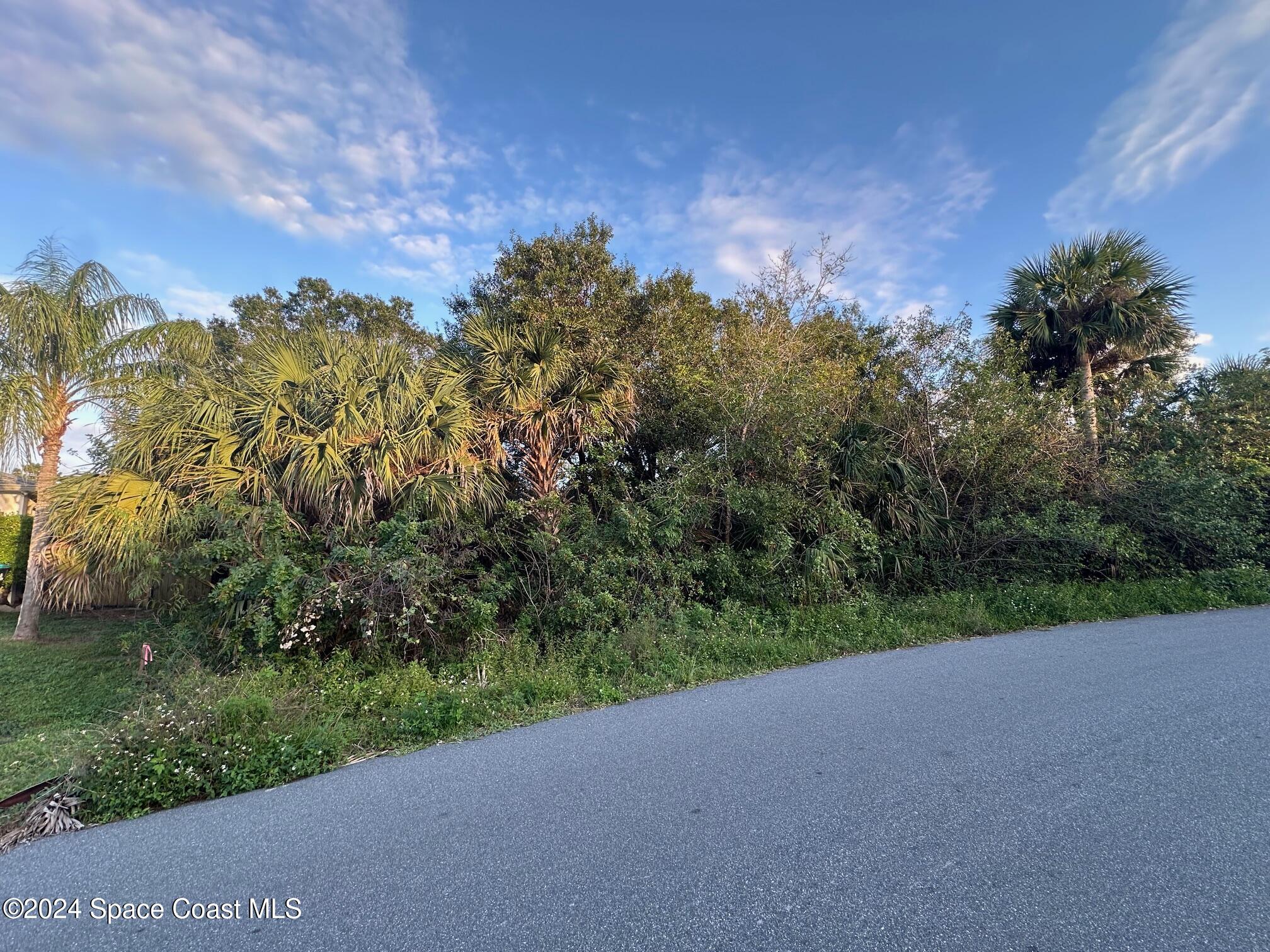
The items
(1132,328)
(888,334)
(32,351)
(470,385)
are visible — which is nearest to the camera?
(470,385)

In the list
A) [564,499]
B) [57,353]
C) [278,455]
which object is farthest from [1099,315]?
[57,353]

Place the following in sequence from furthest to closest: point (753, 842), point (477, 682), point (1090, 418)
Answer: point (1090, 418)
point (477, 682)
point (753, 842)

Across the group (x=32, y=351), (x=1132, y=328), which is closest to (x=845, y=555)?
(x=1132, y=328)

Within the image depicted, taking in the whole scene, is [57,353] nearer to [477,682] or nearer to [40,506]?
[40,506]

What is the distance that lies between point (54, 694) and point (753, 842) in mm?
7486

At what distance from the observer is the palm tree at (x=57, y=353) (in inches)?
325

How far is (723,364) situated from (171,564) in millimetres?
7102

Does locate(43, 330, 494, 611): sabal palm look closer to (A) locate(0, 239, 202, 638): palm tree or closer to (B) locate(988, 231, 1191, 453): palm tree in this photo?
(A) locate(0, 239, 202, 638): palm tree

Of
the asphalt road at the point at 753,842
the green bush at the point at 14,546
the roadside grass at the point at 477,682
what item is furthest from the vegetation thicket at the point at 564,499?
the green bush at the point at 14,546

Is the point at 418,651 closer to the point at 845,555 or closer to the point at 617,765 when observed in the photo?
the point at 617,765

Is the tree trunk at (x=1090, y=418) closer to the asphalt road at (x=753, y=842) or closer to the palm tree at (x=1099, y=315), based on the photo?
the palm tree at (x=1099, y=315)

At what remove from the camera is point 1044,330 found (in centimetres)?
1131

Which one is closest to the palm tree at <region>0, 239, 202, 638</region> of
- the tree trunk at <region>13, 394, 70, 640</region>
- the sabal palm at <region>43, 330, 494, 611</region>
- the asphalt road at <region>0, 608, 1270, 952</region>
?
the tree trunk at <region>13, 394, 70, 640</region>

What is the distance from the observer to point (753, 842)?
2.44 m
